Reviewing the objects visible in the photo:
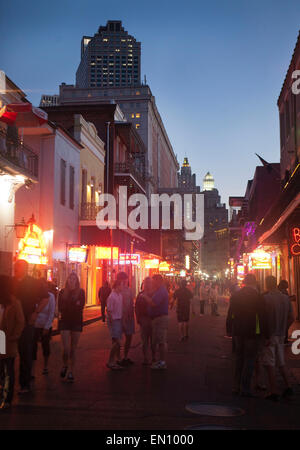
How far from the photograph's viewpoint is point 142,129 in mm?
99438

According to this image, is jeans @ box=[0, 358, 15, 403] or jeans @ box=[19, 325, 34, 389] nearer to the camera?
jeans @ box=[0, 358, 15, 403]

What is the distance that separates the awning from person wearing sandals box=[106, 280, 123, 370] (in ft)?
29.5

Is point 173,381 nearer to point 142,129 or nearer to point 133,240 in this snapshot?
point 133,240

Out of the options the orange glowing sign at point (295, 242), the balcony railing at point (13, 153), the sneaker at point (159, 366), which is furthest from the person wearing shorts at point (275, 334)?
the balcony railing at point (13, 153)

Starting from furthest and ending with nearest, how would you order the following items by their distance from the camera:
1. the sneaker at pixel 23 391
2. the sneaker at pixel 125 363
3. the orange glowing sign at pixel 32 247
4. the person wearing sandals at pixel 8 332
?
1. the orange glowing sign at pixel 32 247
2. the sneaker at pixel 125 363
3. the sneaker at pixel 23 391
4. the person wearing sandals at pixel 8 332

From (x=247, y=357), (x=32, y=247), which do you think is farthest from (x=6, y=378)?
(x=32, y=247)

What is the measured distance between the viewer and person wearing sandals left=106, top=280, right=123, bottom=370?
11.0 metres

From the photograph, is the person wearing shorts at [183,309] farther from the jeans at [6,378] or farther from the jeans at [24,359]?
the jeans at [6,378]

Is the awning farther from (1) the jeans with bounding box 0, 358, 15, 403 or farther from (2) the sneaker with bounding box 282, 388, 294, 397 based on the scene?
(2) the sneaker with bounding box 282, 388, 294, 397

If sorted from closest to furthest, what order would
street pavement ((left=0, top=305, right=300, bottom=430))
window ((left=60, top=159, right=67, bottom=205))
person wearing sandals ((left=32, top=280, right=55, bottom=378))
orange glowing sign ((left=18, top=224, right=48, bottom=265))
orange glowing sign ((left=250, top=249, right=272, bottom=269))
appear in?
street pavement ((left=0, top=305, right=300, bottom=430))
person wearing sandals ((left=32, top=280, right=55, bottom=378))
orange glowing sign ((left=18, top=224, right=48, bottom=265))
window ((left=60, top=159, right=67, bottom=205))
orange glowing sign ((left=250, top=249, right=272, bottom=269))

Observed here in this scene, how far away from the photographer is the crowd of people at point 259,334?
853cm

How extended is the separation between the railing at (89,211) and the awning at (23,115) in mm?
9892

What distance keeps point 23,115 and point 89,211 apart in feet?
36.0

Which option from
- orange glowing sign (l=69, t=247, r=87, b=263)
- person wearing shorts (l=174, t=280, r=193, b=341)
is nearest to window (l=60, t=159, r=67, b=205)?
orange glowing sign (l=69, t=247, r=87, b=263)
